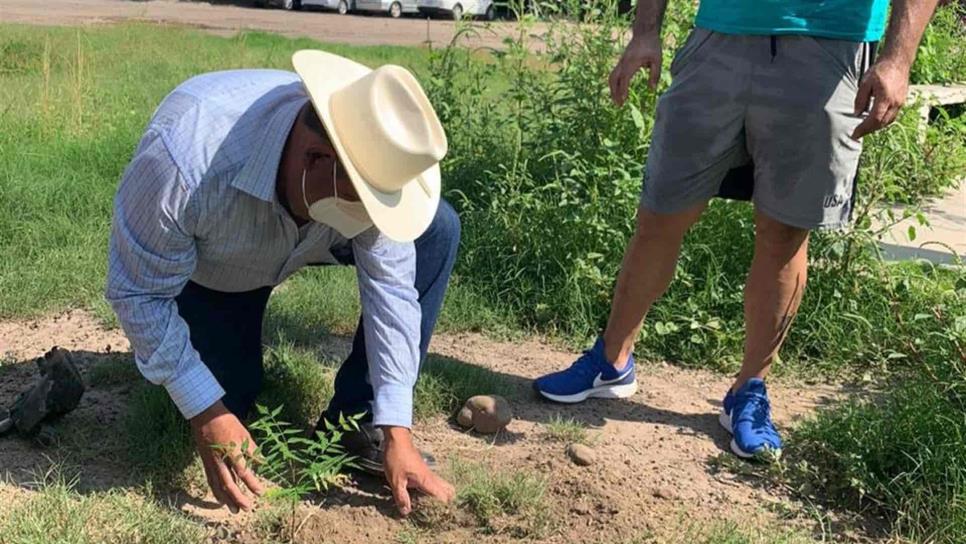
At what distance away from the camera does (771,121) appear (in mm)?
2582

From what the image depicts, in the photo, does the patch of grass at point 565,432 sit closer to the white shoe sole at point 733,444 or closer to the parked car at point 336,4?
the white shoe sole at point 733,444

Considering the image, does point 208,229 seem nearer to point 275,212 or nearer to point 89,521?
point 275,212

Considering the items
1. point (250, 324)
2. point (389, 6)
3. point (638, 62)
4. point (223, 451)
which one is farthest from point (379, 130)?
point (389, 6)

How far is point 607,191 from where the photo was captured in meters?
3.81

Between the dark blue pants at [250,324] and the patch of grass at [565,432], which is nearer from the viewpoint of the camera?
the dark blue pants at [250,324]

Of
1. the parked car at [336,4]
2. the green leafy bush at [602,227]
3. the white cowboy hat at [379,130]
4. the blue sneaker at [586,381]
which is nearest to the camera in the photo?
the white cowboy hat at [379,130]

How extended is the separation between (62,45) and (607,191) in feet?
31.6

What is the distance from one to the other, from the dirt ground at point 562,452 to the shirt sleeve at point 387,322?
12.1 inches

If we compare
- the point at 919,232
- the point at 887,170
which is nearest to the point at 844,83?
the point at 887,170

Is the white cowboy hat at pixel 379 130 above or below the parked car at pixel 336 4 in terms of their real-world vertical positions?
above

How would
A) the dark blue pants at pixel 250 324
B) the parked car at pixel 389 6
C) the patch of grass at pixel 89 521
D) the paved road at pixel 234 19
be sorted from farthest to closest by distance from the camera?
the parked car at pixel 389 6
the paved road at pixel 234 19
the dark blue pants at pixel 250 324
the patch of grass at pixel 89 521

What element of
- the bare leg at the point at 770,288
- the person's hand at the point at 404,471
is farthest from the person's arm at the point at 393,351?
the bare leg at the point at 770,288

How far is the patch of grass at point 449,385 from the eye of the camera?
116 inches

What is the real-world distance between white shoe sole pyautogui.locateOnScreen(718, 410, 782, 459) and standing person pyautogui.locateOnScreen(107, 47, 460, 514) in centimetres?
89
